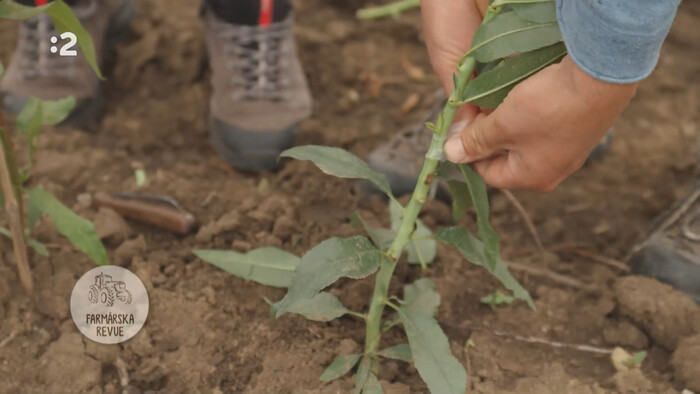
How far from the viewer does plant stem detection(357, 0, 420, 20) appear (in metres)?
2.75

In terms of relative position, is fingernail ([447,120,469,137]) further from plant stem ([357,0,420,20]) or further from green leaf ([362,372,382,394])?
plant stem ([357,0,420,20])

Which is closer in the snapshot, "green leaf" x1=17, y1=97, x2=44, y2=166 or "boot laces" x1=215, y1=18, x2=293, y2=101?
"green leaf" x1=17, y1=97, x2=44, y2=166

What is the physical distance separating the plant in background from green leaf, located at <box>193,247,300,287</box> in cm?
25

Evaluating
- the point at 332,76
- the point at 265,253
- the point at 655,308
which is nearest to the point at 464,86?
the point at 265,253

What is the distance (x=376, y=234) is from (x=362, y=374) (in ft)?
0.84

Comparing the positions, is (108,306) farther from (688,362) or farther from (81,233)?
(688,362)

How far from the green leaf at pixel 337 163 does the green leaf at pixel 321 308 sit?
0.77 ft

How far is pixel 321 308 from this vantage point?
1.46m

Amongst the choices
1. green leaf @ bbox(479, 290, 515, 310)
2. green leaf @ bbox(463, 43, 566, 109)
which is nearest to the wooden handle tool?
green leaf @ bbox(479, 290, 515, 310)

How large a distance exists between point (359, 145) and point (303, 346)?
82 cm

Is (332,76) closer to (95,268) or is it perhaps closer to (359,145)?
(359,145)

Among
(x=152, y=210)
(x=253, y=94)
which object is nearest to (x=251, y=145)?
(x=253, y=94)

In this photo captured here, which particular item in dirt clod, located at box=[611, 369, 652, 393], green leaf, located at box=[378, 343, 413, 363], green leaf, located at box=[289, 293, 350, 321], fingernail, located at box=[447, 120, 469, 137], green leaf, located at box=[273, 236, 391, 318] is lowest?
dirt clod, located at box=[611, 369, 652, 393]

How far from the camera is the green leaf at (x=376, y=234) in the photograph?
4.79 ft
